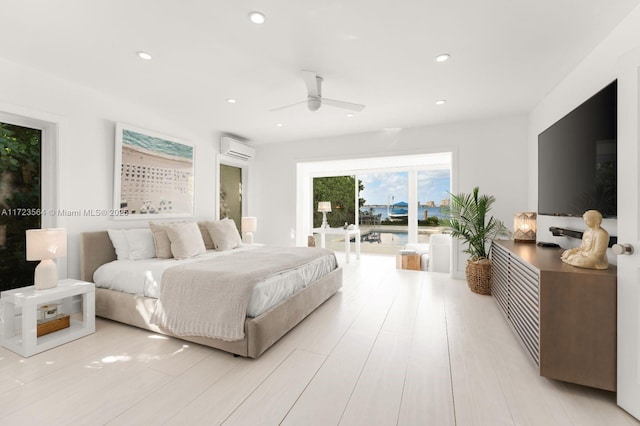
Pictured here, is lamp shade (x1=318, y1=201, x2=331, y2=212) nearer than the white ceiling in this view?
No

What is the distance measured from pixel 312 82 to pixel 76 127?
2.49m

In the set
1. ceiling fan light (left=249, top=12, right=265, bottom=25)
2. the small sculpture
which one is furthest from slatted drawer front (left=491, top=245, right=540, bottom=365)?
ceiling fan light (left=249, top=12, right=265, bottom=25)

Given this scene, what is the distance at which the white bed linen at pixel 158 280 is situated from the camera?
2.25 m

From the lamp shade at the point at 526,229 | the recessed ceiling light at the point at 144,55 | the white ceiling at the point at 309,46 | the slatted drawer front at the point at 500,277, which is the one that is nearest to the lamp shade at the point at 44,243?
the white ceiling at the point at 309,46

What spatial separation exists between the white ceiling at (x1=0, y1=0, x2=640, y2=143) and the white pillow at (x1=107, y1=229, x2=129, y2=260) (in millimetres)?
1564

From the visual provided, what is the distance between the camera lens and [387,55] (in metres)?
2.48

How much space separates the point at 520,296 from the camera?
226cm

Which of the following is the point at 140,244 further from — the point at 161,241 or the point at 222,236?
the point at 222,236

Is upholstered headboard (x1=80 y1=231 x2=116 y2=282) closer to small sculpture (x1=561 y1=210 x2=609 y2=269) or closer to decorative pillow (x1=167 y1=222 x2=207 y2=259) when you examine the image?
decorative pillow (x1=167 y1=222 x2=207 y2=259)

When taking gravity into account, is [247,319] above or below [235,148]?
below

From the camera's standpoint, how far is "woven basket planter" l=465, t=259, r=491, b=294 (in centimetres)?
355

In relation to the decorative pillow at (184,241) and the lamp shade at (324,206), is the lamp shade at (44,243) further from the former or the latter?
the lamp shade at (324,206)

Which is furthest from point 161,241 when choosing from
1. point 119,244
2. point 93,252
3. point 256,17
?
point 256,17

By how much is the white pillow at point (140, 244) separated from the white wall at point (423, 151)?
259 cm
